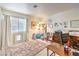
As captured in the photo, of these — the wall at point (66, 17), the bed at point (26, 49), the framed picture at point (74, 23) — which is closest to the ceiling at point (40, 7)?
the wall at point (66, 17)

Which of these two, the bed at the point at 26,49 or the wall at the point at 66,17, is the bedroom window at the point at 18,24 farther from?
the wall at the point at 66,17

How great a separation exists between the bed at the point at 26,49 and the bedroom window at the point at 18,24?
0.19 m

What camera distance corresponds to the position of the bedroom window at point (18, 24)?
1.47 metres

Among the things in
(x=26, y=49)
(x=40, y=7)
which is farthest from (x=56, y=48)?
(x=40, y=7)

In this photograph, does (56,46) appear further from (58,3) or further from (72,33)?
(58,3)

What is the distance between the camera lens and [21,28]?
1503 mm

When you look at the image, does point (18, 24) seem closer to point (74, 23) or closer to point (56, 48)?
point (56, 48)

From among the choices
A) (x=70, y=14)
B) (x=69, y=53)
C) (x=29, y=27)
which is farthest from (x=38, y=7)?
(x=69, y=53)

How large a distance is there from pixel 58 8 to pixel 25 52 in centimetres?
70

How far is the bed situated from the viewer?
1.46 metres

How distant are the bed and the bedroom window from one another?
193 mm

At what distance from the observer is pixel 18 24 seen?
1.49m

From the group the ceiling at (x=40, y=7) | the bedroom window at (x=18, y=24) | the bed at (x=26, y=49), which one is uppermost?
the ceiling at (x=40, y=7)

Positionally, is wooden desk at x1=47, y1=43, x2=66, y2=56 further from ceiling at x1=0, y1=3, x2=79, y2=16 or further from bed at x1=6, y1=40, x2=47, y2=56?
ceiling at x1=0, y1=3, x2=79, y2=16
